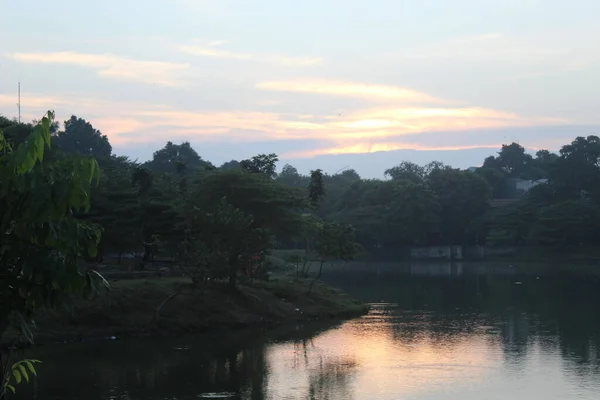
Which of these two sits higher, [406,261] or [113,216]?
[113,216]

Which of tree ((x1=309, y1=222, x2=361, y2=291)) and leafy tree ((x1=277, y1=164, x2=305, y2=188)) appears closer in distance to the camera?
tree ((x1=309, y1=222, x2=361, y2=291))

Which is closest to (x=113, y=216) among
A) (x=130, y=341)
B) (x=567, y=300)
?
(x=130, y=341)

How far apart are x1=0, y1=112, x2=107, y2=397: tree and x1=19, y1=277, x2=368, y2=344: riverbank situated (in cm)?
2299

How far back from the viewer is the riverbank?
99.9 feet

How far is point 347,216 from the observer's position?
89.8 m

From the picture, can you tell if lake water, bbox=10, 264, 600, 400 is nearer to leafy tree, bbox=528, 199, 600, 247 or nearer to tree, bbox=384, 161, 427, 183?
leafy tree, bbox=528, 199, 600, 247

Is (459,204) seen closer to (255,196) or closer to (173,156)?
(173,156)

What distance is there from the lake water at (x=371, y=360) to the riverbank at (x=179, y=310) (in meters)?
1.25

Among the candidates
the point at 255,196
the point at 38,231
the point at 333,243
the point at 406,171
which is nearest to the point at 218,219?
the point at 255,196

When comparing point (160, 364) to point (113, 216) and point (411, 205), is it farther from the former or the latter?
point (411, 205)

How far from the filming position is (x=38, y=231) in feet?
17.9

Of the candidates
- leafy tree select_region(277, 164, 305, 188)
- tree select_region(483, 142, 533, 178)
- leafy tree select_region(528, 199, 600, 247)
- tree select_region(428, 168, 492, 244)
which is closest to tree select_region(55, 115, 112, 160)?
leafy tree select_region(277, 164, 305, 188)

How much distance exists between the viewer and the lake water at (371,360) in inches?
845

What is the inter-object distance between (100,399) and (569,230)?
64.5m
